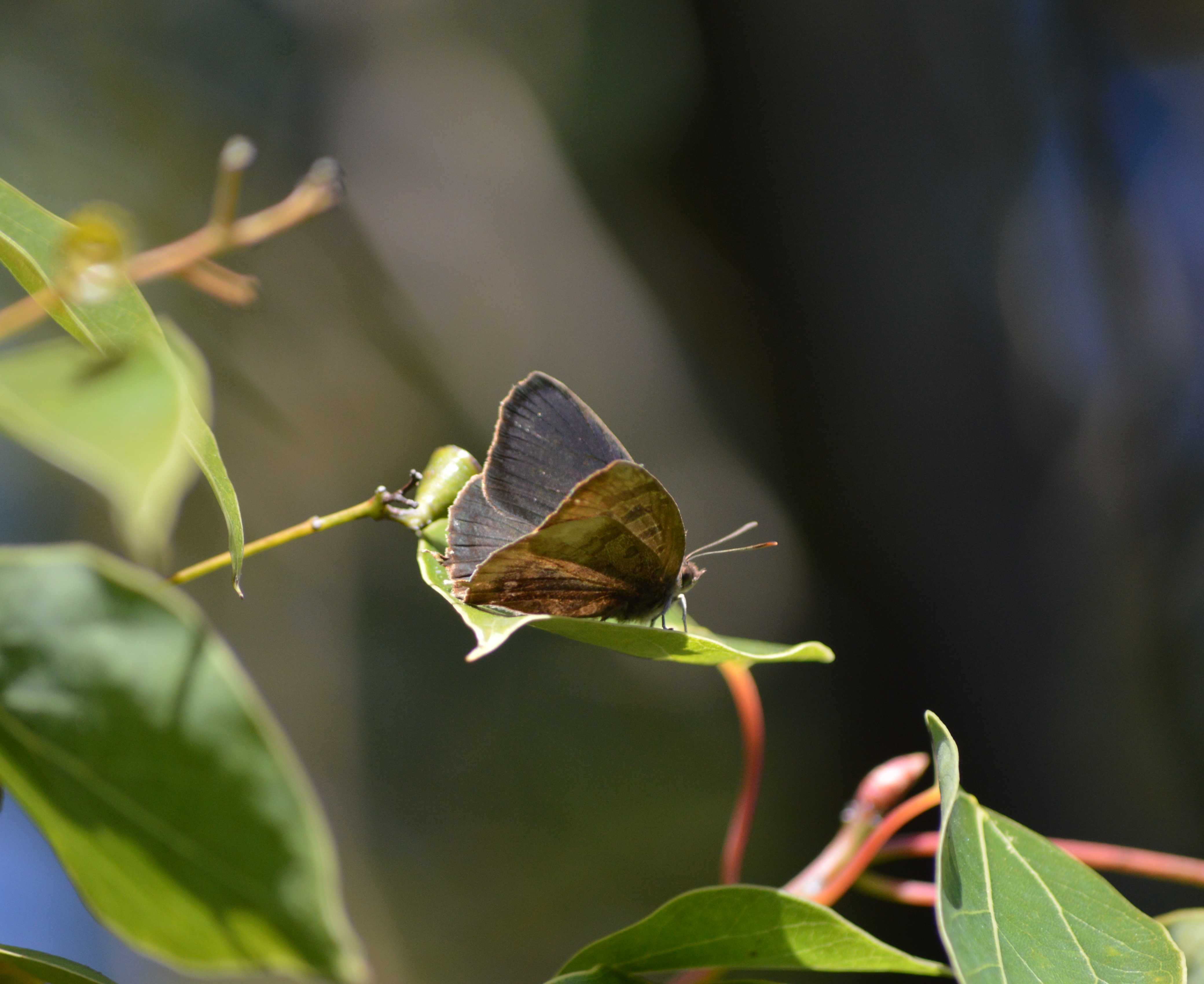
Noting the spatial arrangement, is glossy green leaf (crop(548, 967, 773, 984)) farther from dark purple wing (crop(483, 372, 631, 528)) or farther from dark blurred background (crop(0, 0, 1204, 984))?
dark blurred background (crop(0, 0, 1204, 984))

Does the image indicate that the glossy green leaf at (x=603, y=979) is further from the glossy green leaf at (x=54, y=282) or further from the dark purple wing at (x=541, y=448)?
the glossy green leaf at (x=54, y=282)

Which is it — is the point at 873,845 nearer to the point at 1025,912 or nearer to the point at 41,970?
the point at 1025,912

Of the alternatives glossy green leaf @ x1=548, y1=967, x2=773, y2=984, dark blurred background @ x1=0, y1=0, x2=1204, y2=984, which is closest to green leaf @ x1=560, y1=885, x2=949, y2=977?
glossy green leaf @ x1=548, y1=967, x2=773, y2=984

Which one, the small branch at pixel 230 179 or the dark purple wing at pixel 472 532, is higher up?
the small branch at pixel 230 179

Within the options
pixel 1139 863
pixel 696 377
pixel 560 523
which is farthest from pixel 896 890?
pixel 696 377

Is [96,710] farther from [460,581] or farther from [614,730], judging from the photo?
[614,730]

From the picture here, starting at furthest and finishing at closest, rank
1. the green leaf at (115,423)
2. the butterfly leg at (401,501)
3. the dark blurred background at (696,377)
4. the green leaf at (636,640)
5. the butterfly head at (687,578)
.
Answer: the dark blurred background at (696,377)
the butterfly head at (687,578)
the butterfly leg at (401,501)
the green leaf at (636,640)
the green leaf at (115,423)

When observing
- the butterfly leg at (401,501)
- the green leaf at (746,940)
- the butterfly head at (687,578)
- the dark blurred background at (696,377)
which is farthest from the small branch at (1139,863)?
the dark blurred background at (696,377)
